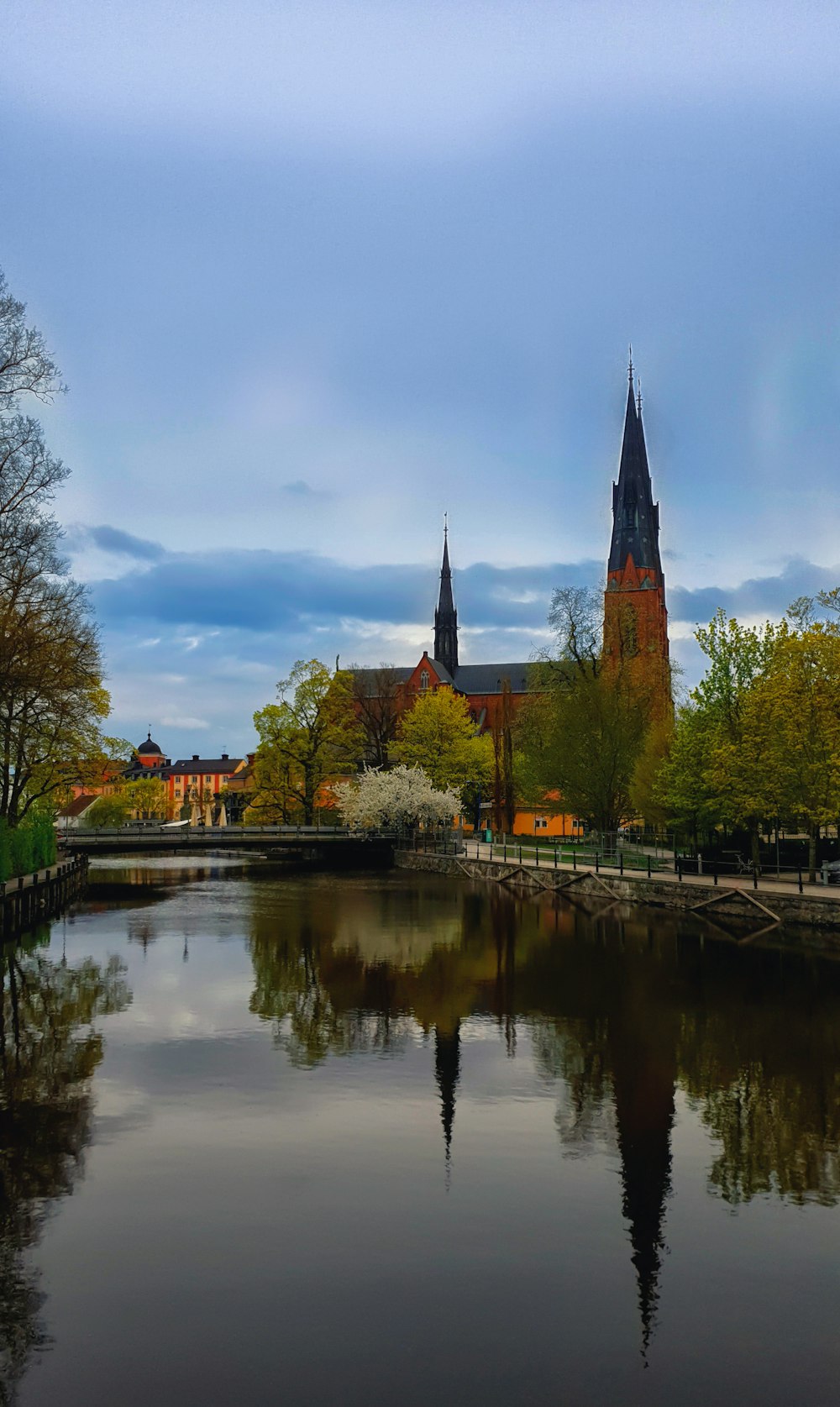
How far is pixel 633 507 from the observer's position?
10575 centimetres

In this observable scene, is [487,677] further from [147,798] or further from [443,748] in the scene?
[147,798]

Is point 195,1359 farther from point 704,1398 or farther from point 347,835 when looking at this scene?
point 347,835

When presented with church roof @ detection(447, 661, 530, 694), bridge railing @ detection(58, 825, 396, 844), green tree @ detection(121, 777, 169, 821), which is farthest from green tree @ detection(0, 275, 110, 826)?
green tree @ detection(121, 777, 169, 821)

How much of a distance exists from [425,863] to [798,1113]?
5575cm

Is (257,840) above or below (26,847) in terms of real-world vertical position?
below

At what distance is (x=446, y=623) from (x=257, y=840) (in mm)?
71020

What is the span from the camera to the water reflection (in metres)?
12.6

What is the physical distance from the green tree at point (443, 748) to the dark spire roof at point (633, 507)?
93.7 ft

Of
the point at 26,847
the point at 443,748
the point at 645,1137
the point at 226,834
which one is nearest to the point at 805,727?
the point at 645,1137

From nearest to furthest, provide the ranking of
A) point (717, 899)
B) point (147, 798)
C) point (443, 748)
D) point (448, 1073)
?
1. point (448, 1073)
2. point (717, 899)
3. point (443, 748)
4. point (147, 798)

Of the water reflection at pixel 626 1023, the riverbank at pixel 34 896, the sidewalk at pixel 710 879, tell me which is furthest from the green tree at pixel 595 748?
the riverbank at pixel 34 896

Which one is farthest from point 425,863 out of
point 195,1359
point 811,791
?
point 195,1359

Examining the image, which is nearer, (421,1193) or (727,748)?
(421,1193)

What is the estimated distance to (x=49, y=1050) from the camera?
18125mm
